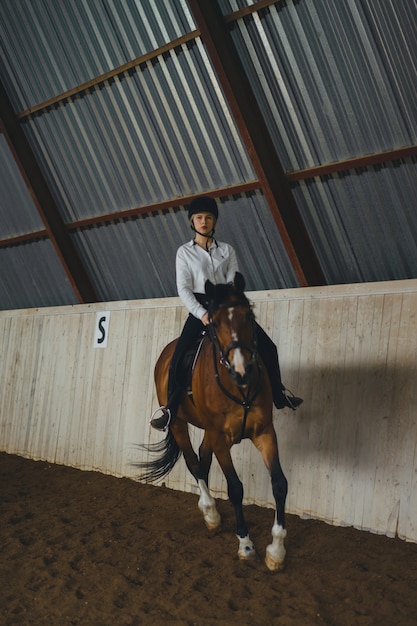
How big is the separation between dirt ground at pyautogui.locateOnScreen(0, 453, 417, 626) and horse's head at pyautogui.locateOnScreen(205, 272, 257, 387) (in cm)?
139

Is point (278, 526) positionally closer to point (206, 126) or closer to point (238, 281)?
point (238, 281)

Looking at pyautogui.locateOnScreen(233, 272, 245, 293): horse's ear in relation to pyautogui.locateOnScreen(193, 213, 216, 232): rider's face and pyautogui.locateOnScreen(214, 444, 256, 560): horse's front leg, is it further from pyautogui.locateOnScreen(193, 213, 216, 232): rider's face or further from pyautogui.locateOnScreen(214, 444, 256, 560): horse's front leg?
pyautogui.locateOnScreen(214, 444, 256, 560): horse's front leg

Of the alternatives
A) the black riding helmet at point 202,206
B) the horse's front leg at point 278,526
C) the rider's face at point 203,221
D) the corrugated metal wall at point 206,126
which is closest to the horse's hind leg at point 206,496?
the horse's front leg at point 278,526

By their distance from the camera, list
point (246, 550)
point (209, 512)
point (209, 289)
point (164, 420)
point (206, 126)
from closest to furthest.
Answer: point (209, 289) < point (246, 550) < point (209, 512) < point (164, 420) < point (206, 126)

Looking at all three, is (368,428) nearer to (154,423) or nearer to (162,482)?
(154,423)

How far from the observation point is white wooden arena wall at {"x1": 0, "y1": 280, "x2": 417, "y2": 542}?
535 centimetres

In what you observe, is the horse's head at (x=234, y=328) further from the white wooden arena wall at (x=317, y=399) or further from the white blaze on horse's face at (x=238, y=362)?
the white wooden arena wall at (x=317, y=399)

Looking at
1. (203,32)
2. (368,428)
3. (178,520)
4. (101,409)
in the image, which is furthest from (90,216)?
(368,428)

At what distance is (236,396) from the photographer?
487 cm

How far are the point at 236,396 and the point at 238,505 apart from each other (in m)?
0.85

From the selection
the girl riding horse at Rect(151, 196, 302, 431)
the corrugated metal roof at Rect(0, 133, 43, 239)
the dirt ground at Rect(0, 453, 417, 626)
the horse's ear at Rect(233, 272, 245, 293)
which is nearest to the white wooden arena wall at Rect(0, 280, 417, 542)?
the dirt ground at Rect(0, 453, 417, 626)

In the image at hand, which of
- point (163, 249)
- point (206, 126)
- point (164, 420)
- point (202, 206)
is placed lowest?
point (164, 420)

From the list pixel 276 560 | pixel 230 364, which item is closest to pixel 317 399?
pixel 276 560

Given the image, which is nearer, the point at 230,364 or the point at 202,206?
the point at 230,364
